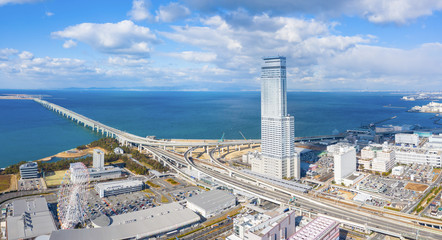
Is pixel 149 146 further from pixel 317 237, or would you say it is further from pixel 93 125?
pixel 317 237

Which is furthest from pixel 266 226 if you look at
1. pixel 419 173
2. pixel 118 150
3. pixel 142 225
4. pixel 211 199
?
pixel 118 150

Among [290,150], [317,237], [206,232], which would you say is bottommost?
[206,232]

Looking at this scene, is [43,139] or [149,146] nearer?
[149,146]

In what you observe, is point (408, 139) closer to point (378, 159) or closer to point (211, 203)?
point (378, 159)

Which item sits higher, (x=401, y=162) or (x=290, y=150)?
(x=290, y=150)

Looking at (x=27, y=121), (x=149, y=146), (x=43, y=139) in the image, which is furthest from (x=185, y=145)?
(x=27, y=121)

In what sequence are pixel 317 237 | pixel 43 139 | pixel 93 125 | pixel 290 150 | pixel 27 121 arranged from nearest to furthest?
pixel 317 237, pixel 290 150, pixel 43 139, pixel 93 125, pixel 27 121
